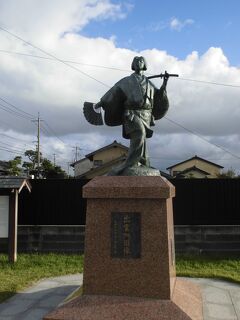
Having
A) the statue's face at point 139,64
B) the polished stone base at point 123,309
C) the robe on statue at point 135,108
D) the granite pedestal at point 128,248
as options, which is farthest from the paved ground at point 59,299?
the statue's face at point 139,64

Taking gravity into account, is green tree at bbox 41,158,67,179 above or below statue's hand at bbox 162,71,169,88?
above

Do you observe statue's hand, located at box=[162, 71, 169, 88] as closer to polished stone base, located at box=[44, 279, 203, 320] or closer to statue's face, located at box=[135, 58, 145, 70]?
statue's face, located at box=[135, 58, 145, 70]

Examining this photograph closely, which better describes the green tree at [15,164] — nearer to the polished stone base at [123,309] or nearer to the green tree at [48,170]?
the green tree at [48,170]

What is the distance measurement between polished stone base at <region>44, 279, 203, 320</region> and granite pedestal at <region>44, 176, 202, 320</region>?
1 cm

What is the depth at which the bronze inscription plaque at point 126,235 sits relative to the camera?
5508mm

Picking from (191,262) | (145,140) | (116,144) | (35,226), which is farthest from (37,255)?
(116,144)

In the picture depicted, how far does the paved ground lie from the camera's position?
19.4 feet

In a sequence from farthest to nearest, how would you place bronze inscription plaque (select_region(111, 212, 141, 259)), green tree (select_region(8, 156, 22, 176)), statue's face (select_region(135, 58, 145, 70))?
green tree (select_region(8, 156, 22, 176)), statue's face (select_region(135, 58, 145, 70)), bronze inscription plaque (select_region(111, 212, 141, 259))

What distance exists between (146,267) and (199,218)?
5648mm

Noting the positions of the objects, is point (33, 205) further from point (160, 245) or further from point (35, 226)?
point (160, 245)

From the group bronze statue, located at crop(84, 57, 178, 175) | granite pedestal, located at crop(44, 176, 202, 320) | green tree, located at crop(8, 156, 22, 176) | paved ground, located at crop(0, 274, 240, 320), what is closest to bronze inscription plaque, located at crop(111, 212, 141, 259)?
granite pedestal, located at crop(44, 176, 202, 320)

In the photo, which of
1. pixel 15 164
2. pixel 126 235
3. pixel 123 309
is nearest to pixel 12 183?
pixel 126 235

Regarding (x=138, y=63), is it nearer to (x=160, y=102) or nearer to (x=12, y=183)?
(x=160, y=102)

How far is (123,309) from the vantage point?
16.8ft
